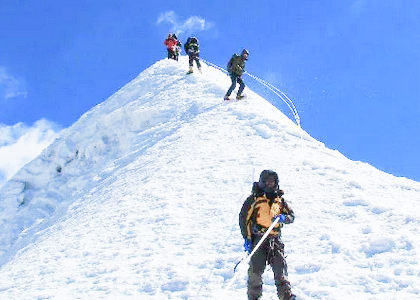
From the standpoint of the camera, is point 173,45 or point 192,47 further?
point 173,45

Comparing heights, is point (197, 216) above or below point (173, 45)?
below

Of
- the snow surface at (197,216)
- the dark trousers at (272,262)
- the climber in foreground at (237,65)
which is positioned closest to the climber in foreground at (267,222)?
the dark trousers at (272,262)

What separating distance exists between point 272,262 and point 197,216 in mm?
4816

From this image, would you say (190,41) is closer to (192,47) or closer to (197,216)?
(192,47)

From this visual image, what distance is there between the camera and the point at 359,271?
8117mm

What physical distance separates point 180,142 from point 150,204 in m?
5.08

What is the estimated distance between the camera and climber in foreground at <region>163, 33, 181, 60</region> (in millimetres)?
29266

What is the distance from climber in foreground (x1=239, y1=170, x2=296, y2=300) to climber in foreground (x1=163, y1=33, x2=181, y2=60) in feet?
76.7

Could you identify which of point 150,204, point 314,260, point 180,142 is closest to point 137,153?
point 180,142

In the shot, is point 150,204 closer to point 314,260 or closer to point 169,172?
point 169,172

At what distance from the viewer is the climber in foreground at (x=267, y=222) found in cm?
671

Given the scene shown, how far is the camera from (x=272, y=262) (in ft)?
22.4

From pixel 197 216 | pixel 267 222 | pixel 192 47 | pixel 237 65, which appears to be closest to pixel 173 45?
pixel 192 47

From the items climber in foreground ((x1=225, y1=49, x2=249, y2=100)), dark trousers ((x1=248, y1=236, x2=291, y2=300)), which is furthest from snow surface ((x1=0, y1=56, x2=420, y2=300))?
climber in foreground ((x1=225, y1=49, x2=249, y2=100))
